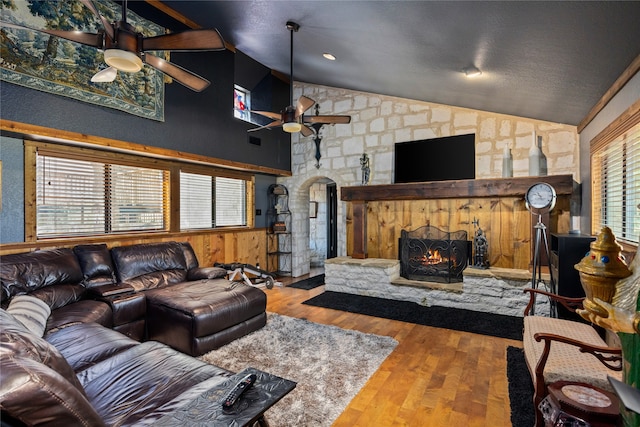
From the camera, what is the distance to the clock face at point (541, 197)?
329cm

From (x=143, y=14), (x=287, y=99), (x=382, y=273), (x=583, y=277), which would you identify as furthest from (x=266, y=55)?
(x=583, y=277)

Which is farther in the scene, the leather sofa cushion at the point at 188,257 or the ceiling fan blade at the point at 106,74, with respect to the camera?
the leather sofa cushion at the point at 188,257

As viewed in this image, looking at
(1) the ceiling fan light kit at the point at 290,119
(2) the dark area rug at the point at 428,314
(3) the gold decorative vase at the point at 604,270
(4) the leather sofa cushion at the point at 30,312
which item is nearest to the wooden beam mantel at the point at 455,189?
(2) the dark area rug at the point at 428,314

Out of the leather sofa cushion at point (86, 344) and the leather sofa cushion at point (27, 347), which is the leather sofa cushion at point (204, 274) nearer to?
the leather sofa cushion at point (86, 344)

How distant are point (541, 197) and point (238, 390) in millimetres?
3516

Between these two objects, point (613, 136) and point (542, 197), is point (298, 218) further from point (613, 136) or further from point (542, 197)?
point (613, 136)

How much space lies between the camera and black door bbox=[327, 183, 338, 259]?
809 cm

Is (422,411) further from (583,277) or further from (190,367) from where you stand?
(190,367)

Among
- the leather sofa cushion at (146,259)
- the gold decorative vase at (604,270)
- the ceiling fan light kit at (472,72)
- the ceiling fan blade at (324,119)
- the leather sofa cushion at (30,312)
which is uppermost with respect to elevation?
the ceiling fan light kit at (472,72)

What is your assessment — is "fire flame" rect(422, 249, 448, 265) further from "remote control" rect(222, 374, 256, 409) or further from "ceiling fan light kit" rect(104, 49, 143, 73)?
"ceiling fan light kit" rect(104, 49, 143, 73)

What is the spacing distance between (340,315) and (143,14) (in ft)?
14.9

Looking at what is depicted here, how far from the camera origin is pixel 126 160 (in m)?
4.16

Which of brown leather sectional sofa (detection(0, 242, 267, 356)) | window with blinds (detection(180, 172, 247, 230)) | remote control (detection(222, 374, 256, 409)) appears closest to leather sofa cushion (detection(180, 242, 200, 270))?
brown leather sectional sofa (detection(0, 242, 267, 356))

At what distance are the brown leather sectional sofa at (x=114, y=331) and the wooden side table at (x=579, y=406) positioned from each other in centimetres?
163
